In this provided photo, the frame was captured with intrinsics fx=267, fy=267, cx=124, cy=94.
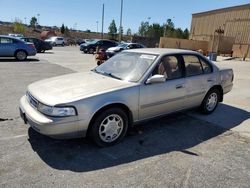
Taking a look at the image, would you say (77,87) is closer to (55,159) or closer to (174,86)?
(55,159)

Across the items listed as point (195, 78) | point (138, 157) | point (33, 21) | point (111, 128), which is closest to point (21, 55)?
point (195, 78)

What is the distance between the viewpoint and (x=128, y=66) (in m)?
4.86

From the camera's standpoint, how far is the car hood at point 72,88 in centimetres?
381

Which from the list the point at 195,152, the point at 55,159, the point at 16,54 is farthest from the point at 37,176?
the point at 16,54

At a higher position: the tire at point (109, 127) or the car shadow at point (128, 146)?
the tire at point (109, 127)

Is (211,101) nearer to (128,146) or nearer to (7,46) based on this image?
(128,146)

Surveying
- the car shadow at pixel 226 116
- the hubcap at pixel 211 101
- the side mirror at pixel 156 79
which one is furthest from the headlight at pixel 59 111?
the hubcap at pixel 211 101

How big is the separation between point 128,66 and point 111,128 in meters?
1.28

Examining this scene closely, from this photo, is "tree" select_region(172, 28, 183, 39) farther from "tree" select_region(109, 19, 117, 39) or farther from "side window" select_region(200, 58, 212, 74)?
"side window" select_region(200, 58, 212, 74)

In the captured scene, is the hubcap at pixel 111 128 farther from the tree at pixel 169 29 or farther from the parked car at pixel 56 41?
the tree at pixel 169 29

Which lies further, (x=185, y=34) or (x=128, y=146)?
(x=185, y=34)

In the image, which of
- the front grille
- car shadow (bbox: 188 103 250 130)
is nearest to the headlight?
the front grille

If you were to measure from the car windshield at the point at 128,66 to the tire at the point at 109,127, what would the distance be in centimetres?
68

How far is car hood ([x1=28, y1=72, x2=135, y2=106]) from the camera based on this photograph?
3.81 meters
